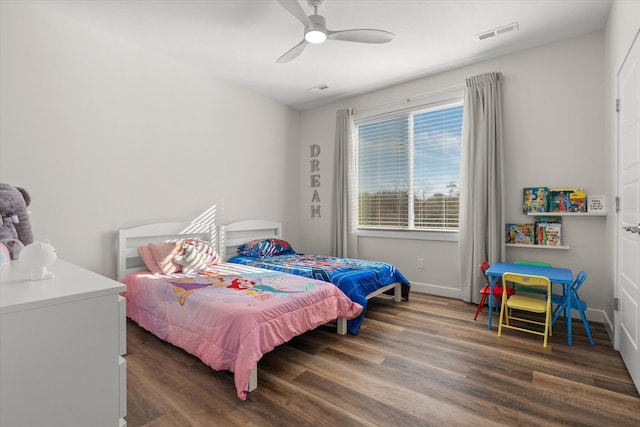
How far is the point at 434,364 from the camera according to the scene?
2.31 meters

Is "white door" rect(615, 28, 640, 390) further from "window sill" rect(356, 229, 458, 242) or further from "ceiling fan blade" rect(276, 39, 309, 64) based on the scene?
"ceiling fan blade" rect(276, 39, 309, 64)

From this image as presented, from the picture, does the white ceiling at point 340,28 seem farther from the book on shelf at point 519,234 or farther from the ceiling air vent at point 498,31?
the book on shelf at point 519,234

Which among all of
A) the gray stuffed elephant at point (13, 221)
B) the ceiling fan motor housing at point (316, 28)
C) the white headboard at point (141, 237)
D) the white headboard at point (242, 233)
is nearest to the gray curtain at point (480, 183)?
the ceiling fan motor housing at point (316, 28)

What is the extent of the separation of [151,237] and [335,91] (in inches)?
125

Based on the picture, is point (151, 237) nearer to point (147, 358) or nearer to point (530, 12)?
point (147, 358)

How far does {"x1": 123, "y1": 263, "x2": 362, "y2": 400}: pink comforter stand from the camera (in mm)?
2021

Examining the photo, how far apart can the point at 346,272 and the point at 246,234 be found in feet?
6.13

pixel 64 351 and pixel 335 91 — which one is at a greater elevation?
pixel 335 91

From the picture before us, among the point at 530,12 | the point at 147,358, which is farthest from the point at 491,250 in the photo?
the point at 147,358

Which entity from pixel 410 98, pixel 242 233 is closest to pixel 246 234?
pixel 242 233

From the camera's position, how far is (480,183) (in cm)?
359

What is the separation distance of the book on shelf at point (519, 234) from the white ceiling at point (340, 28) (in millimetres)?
1952

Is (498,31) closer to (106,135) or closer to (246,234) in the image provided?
(246,234)

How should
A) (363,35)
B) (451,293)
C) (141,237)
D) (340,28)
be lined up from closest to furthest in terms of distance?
(363,35), (340,28), (141,237), (451,293)
